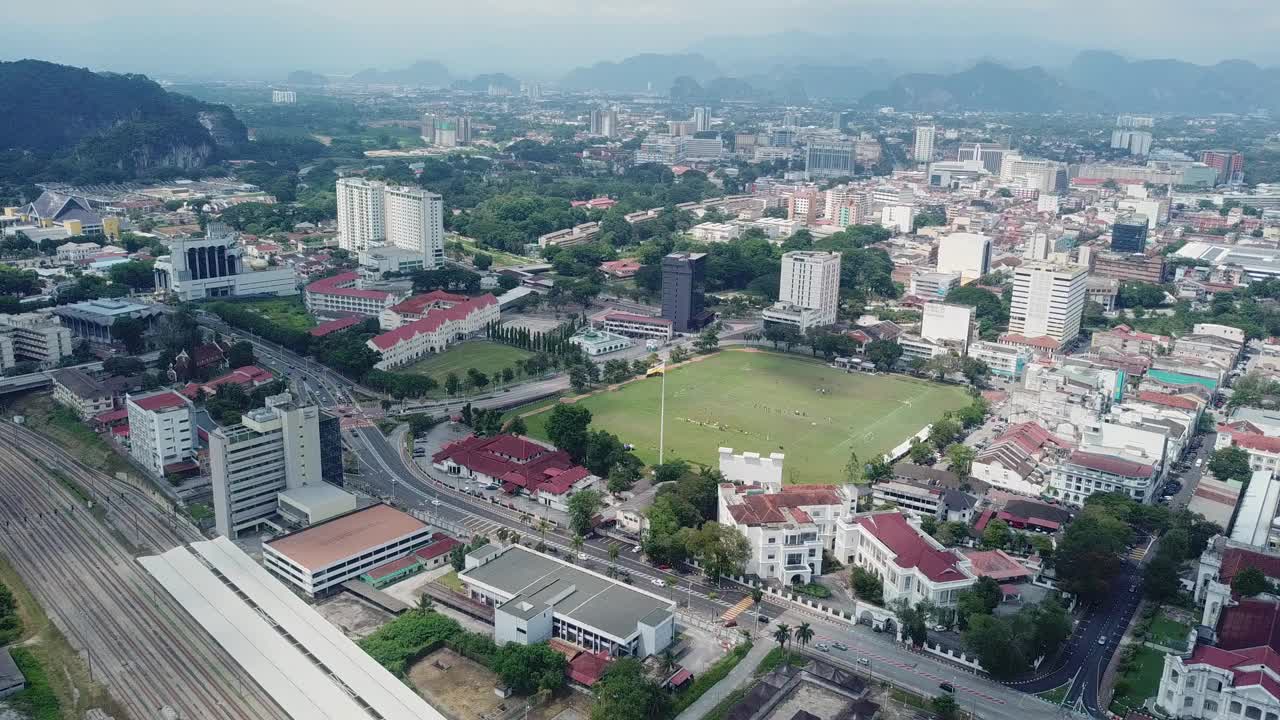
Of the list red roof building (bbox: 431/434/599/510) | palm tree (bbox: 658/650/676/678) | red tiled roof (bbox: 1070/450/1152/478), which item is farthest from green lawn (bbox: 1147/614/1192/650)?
red roof building (bbox: 431/434/599/510)

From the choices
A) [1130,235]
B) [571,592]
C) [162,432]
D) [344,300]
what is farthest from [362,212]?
[1130,235]

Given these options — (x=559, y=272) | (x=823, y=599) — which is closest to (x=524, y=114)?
(x=559, y=272)

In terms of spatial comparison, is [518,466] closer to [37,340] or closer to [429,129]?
[37,340]

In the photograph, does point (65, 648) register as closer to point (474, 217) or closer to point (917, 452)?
point (917, 452)

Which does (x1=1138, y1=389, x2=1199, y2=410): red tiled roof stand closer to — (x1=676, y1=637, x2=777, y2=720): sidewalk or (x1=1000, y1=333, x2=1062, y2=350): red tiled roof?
(x1=1000, y1=333, x2=1062, y2=350): red tiled roof

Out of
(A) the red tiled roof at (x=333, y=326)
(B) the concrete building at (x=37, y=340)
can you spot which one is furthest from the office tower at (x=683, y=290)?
(B) the concrete building at (x=37, y=340)

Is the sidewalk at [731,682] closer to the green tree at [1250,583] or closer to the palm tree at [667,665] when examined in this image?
the palm tree at [667,665]
